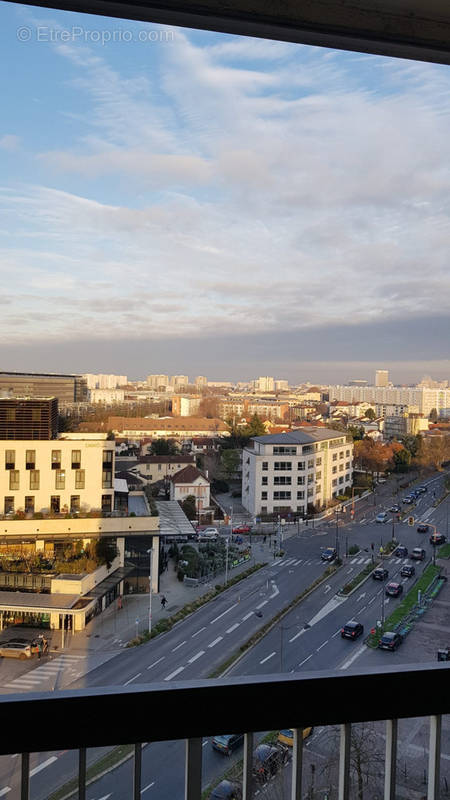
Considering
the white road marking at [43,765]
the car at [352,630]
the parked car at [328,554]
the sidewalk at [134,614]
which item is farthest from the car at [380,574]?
the white road marking at [43,765]

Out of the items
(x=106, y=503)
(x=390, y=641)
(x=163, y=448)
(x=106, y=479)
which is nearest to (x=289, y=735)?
(x=390, y=641)

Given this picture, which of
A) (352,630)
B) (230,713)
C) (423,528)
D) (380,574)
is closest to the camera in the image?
(230,713)

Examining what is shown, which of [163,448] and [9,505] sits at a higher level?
[9,505]

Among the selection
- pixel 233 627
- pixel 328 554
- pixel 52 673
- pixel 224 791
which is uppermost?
pixel 224 791

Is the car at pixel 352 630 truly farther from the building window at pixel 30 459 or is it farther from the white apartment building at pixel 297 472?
the white apartment building at pixel 297 472

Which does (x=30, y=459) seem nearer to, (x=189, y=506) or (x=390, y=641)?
(x=390, y=641)

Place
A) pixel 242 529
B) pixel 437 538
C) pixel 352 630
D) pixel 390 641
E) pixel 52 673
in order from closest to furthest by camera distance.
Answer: pixel 52 673 → pixel 390 641 → pixel 352 630 → pixel 437 538 → pixel 242 529

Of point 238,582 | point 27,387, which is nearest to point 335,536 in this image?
point 238,582
